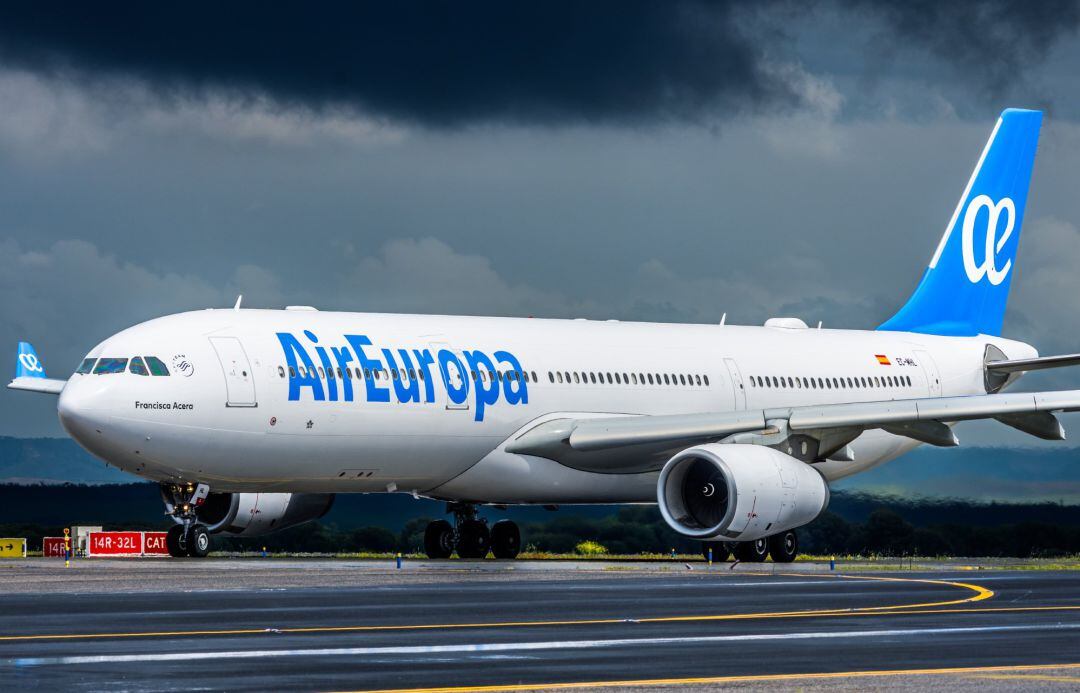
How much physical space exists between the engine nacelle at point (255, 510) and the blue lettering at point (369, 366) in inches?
181

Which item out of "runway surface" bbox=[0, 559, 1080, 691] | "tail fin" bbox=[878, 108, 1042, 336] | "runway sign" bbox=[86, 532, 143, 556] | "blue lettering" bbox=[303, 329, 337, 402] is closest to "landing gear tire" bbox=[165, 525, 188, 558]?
"blue lettering" bbox=[303, 329, 337, 402]

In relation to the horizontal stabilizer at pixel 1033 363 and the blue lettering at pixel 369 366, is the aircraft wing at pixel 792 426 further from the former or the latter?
the horizontal stabilizer at pixel 1033 363

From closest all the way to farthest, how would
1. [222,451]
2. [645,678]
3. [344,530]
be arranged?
[645,678]
[222,451]
[344,530]

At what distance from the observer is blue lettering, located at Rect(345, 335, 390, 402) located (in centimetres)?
3019

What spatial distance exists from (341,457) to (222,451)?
6.94ft

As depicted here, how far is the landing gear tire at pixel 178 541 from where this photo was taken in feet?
101

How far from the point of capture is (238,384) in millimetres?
28875

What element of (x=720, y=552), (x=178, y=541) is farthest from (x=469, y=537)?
(x=178, y=541)

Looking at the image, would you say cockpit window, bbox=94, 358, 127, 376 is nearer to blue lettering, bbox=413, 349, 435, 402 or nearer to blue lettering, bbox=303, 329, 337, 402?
blue lettering, bbox=303, 329, 337, 402

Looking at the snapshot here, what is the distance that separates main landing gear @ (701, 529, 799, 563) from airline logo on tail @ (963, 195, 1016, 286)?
41.4 feet

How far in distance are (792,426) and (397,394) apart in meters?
6.62

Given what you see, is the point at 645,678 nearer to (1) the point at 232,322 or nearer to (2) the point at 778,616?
(2) the point at 778,616

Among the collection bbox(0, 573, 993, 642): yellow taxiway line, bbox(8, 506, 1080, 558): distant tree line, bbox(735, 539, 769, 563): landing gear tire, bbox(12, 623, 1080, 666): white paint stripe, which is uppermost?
bbox(8, 506, 1080, 558): distant tree line

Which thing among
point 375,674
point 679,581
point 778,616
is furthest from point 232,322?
point 375,674
